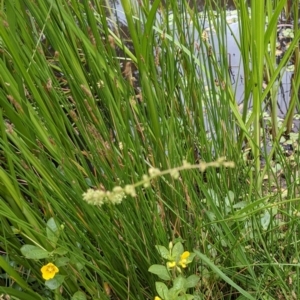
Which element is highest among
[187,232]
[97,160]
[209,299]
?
[97,160]

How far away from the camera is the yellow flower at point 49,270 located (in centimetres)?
79

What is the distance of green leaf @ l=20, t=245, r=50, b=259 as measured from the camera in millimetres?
786

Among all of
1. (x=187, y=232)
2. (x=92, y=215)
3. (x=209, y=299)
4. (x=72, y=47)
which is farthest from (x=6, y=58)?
(x=209, y=299)

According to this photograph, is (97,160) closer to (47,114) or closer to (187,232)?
(47,114)

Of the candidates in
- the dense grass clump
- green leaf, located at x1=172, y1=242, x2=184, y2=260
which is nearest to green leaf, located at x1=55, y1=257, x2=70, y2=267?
the dense grass clump

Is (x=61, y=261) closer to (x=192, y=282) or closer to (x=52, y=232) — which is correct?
(x=52, y=232)

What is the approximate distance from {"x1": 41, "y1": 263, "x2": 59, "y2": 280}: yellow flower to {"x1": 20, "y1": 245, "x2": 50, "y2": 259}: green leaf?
2 centimetres

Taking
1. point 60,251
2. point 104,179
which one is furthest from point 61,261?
point 104,179

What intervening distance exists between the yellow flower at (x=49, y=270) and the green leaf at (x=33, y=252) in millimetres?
21

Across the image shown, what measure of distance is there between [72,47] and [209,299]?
2.08 ft

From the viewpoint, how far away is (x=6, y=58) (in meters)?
0.88

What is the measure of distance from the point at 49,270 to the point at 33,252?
44 millimetres

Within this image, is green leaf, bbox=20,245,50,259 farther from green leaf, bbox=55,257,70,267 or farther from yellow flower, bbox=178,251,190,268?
yellow flower, bbox=178,251,190,268

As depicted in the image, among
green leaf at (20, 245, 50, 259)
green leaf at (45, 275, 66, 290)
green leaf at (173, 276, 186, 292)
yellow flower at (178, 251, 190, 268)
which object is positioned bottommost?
green leaf at (173, 276, 186, 292)
